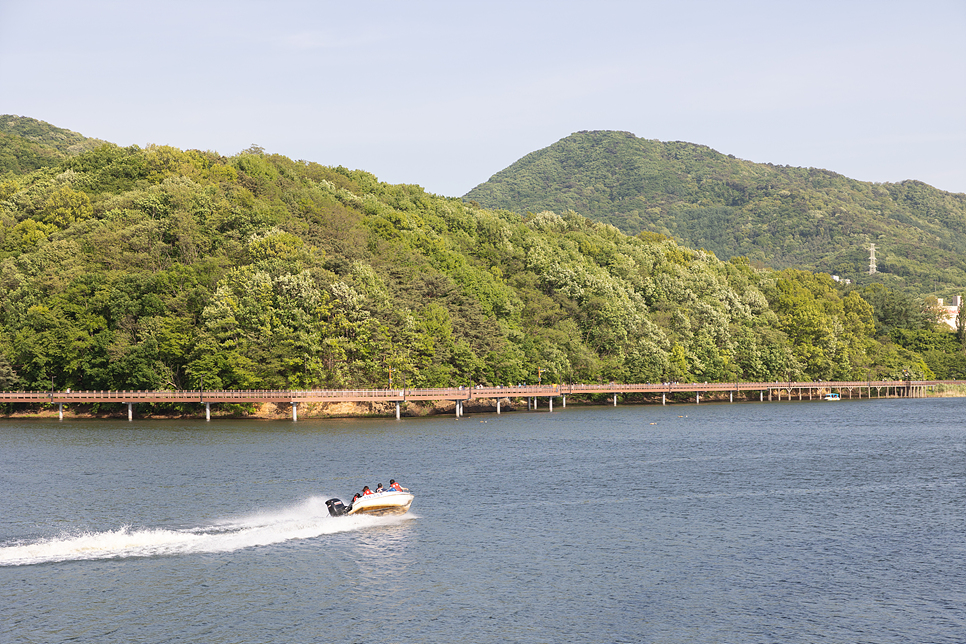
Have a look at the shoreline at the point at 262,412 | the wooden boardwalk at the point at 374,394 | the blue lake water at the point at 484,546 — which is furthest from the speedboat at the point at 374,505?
the shoreline at the point at 262,412

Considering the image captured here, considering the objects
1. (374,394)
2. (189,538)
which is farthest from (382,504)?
(374,394)

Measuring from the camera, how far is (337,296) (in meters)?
95.2

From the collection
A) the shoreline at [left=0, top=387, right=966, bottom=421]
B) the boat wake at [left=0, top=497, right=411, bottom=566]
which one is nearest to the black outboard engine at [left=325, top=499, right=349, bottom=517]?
the boat wake at [left=0, top=497, right=411, bottom=566]

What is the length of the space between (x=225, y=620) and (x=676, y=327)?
116577 mm

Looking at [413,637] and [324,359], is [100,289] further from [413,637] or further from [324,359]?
[413,637]

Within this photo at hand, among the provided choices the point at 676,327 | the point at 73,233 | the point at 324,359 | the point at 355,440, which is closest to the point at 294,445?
the point at 355,440

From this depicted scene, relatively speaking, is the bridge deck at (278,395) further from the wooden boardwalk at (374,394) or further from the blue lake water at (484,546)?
the blue lake water at (484,546)

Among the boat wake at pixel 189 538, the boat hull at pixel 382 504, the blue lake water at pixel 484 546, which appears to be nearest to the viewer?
the blue lake water at pixel 484 546

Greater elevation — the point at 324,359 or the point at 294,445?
the point at 324,359

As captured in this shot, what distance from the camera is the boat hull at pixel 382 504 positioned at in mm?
39219

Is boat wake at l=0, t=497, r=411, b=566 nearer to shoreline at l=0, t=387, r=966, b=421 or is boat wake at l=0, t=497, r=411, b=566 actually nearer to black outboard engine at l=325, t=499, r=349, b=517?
black outboard engine at l=325, t=499, r=349, b=517

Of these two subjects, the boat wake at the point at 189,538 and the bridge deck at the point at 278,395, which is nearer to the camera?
the boat wake at the point at 189,538

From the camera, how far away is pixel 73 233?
11006 centimetres

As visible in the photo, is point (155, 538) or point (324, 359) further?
point (324, 359)
